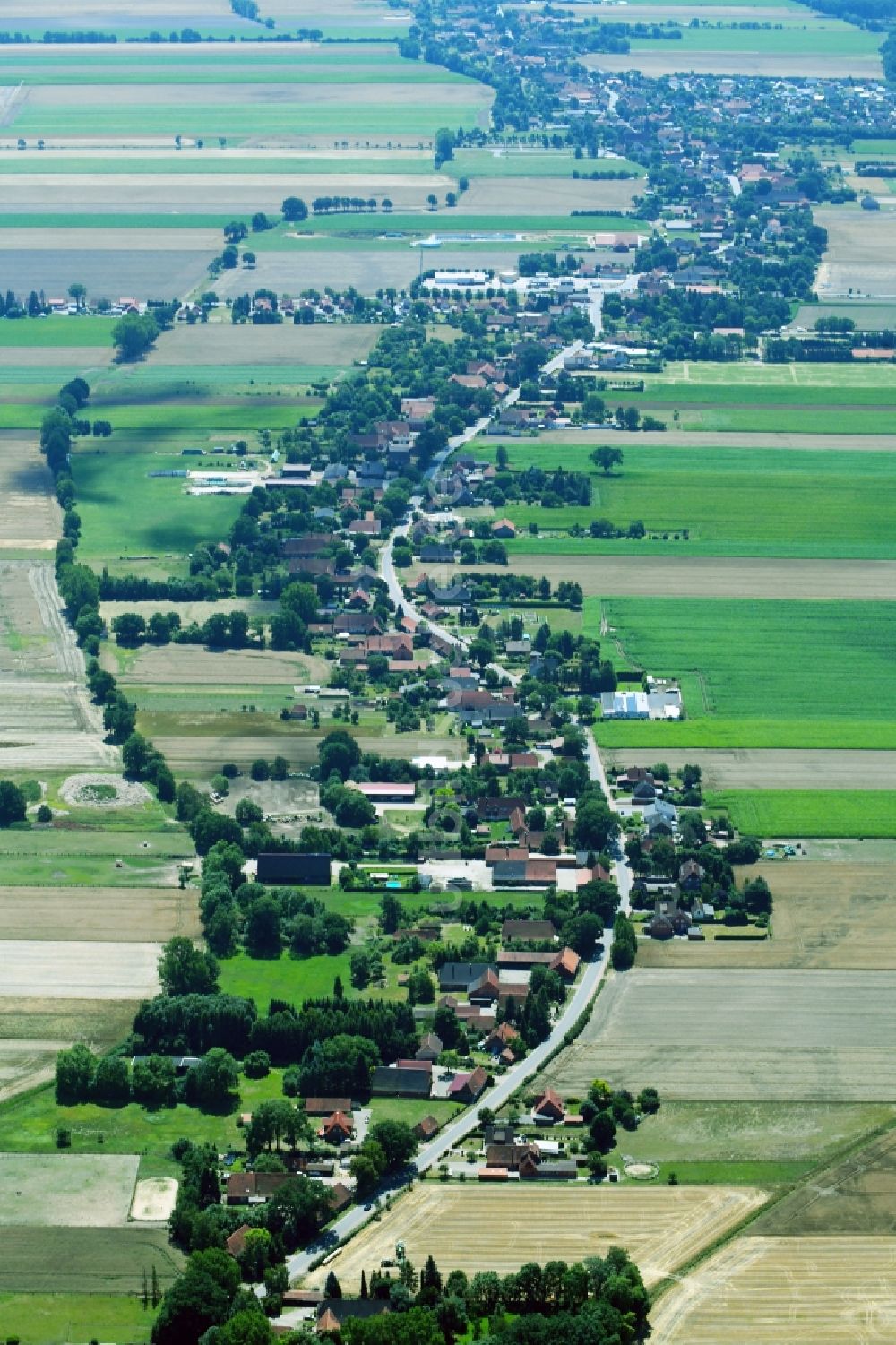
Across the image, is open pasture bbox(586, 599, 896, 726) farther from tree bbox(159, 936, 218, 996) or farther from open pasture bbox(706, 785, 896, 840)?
tree bbox(159, 936, 218, 996)

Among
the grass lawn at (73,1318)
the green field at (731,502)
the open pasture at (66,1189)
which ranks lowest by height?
the grass lawn at (73,1318)

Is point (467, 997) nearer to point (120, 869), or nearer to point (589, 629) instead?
point (120, 869)

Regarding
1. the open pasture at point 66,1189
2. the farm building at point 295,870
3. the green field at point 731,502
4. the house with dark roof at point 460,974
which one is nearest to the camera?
the open pasture at point 66,1189

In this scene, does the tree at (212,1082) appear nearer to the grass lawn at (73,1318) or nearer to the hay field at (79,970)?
the hay field at (79,970)

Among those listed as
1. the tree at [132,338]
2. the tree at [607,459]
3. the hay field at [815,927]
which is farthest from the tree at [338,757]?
the tree at [132,338]

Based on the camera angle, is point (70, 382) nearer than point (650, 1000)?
No

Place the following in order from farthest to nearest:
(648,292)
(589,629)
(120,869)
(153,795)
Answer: (648,292) < (589,629) < (153,795) < (120,869)

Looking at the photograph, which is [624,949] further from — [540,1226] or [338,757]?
[338,757]

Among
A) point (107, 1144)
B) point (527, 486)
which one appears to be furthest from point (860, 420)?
point (107, 1144)
